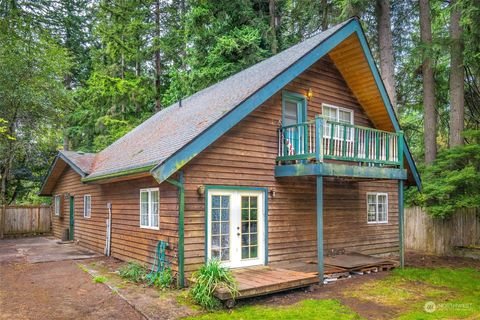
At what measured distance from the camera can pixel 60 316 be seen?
6.06 m

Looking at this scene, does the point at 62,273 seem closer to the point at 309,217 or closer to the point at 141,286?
the point at 141,286

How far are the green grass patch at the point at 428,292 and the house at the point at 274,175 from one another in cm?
104

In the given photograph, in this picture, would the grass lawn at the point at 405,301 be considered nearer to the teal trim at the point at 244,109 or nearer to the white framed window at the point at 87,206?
the teal trim at the point at 244,109

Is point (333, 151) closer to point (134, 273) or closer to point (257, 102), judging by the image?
point (257, 102)

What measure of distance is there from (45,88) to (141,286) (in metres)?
15.5

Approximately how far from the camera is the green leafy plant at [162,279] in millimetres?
7625

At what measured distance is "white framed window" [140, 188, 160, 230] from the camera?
28.7 ft

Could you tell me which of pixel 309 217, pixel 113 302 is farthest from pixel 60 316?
pixel 309 217

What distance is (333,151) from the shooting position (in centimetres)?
871

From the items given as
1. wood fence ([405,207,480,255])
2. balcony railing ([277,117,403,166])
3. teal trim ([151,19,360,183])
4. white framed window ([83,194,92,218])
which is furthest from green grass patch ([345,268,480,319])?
white framed window ([83,194,92,218])

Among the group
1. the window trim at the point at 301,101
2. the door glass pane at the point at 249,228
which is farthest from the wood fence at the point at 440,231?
the door glass pane at the point at 249,228

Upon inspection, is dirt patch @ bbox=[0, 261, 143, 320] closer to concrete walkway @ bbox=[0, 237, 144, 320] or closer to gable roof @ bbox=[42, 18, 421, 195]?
concrete walkway @ bbox=[0, 237, 144, 320]

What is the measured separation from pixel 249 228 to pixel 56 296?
4.15m

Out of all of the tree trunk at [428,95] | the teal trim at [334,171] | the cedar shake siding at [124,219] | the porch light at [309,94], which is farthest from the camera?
the tree trunk at [428,95]
